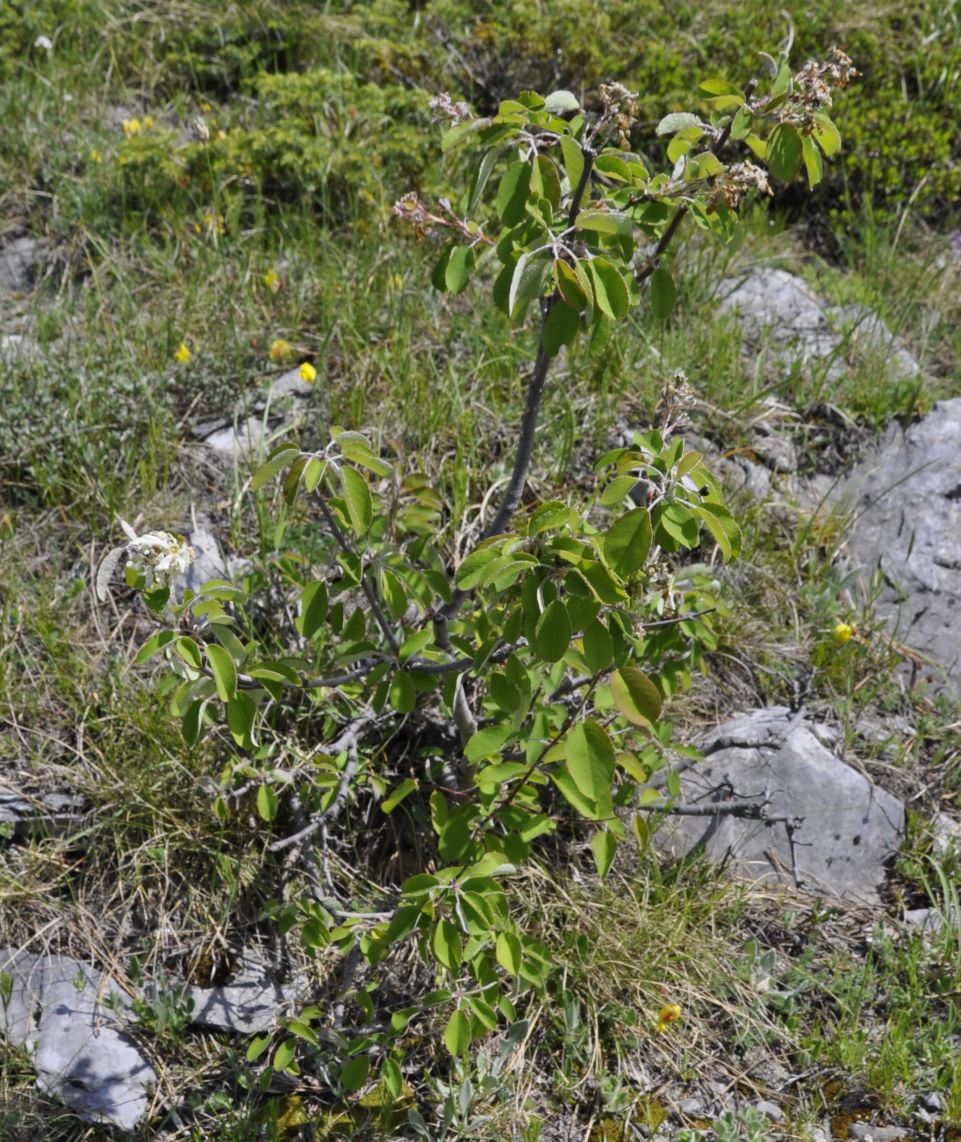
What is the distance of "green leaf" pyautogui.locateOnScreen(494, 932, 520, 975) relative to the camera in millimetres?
2180

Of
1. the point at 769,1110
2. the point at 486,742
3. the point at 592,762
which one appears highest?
the point at 592,762

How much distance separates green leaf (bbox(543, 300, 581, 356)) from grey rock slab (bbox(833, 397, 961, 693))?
1.93 metres

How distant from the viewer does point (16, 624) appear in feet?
10.3

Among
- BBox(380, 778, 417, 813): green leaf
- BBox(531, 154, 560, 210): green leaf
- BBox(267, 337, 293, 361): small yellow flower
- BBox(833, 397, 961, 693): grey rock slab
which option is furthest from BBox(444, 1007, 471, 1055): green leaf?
BBox(267, 337, 293, 361): small yellow flower

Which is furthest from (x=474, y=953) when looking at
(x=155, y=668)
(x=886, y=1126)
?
(x=155, y=668)

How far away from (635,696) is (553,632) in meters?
0.23

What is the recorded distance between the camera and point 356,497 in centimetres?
196

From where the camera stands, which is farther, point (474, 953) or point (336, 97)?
point (336, 97)

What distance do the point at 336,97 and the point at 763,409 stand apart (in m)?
2.25

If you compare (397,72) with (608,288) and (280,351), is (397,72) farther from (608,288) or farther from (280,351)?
(608,288)

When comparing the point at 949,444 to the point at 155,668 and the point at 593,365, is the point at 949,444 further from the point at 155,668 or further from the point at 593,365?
the point at 155,668

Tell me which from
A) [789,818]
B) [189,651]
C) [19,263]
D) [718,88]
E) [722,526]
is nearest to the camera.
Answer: [722,526]

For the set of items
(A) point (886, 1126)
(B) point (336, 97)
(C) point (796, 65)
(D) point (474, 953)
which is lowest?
(A) point (886, 1126)

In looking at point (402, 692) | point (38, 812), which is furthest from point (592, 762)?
point (38, 812)
